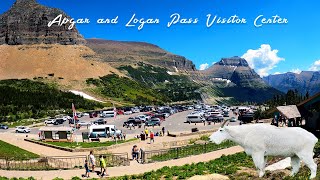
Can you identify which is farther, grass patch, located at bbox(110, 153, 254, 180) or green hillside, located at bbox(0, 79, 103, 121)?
green hillside, located at bbox(0, 79, 103, 121)

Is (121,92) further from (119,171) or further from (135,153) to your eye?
(119,171)

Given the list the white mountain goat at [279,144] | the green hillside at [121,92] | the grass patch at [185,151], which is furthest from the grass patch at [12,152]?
the green hillside at [121,92]

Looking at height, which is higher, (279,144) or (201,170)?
(279,144)

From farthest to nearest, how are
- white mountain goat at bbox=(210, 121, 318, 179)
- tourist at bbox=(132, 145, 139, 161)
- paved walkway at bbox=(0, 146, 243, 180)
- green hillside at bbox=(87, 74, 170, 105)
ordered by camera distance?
green hillside at bbox=(87, 74, 170, 105) < tourist at bbox=(132, 145, 139, 161) < paved walkway at bbox=(0, 146, 243, 180) < white mountain goat at bbox=(210, 121, 318, 179)

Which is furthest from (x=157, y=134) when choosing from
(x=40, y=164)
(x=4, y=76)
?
(x=4, y=76)

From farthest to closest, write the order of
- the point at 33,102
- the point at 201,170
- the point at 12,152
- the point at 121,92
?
the point at 121,92 < the point at 33,102 < the point at 12,152 < the point at 201,170

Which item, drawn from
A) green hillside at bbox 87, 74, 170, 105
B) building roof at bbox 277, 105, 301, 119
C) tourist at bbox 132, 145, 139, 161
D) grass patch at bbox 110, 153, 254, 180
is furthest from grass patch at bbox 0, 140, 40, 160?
→ green hillside at bbox 87, 74, 170, 105

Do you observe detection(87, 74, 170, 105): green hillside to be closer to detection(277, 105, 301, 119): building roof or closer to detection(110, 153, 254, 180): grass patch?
detection(277, 105, 301, 119): building roof

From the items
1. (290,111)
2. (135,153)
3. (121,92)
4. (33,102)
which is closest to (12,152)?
(135,153)

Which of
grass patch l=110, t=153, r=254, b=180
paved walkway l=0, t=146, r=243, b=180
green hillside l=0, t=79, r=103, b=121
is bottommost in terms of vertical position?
paved walkway l=0, t=146, r=243, b=180

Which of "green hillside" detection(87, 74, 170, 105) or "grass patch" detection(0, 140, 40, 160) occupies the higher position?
"green hillside" detection(87, 74, 170, 105)

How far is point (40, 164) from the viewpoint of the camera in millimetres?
31391

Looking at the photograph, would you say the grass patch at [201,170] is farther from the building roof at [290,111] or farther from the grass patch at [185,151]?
the building roof at [290,111]

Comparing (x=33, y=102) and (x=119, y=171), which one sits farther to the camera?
(x=33, y=102)
